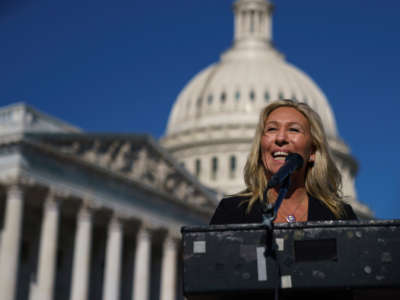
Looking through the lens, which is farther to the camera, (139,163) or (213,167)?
(213,167)

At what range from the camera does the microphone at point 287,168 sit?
5.87m

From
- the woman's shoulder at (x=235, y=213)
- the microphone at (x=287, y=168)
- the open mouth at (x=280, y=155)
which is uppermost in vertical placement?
the open mouth at (x=280, y=155)

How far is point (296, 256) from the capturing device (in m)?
5.47

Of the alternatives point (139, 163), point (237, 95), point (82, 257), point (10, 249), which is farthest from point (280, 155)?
point (237, 95)

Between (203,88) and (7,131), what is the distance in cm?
8315

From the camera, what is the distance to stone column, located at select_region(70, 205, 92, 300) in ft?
186

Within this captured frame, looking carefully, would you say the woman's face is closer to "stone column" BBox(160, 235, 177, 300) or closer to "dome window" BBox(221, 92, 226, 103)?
"stone column" BBox(160, 235, 177, 300)

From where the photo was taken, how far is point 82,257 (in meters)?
57.8

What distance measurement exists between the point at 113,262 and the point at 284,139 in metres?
55.3

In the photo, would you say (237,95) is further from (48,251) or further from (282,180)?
(282,180)

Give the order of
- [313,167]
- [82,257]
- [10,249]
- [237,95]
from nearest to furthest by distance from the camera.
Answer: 1. [313,167]
2. [10,249]
3. [82,257]
4. [237,95]

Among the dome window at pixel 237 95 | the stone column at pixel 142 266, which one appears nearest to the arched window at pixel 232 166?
the dome window at pixel 237 95

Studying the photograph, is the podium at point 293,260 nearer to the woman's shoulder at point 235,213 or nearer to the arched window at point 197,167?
the woman's shoulder at point 235,213

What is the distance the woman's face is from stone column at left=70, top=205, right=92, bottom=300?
51044 mm
